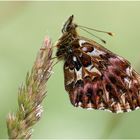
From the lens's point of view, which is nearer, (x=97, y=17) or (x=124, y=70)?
(x=124, y=70)

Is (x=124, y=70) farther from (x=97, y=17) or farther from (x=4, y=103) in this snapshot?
(x=97, y=17)

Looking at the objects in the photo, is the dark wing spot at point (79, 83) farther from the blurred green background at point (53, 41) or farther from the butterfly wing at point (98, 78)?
the blurred green background at point (53, 41)

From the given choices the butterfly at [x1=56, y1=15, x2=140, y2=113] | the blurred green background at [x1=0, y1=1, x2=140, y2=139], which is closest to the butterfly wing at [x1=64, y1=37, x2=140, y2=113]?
the butterfly at [x1=56, y1=15, x2=140, y2=113]

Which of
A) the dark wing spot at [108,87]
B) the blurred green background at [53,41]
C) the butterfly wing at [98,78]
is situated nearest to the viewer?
the butterfly wing at [98,78]

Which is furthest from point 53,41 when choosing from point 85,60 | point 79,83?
point 79,83

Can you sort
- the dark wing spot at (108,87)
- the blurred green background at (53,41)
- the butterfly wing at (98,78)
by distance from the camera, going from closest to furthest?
the butterfly wing at (98,78), the dark wing spot at (108,87), the blurred green background at (53,41)

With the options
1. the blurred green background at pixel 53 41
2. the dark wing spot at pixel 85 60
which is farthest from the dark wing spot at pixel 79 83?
the blurred green background at pixel 53 41

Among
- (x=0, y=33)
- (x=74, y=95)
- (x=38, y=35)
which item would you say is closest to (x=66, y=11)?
(x=38, y=35)
